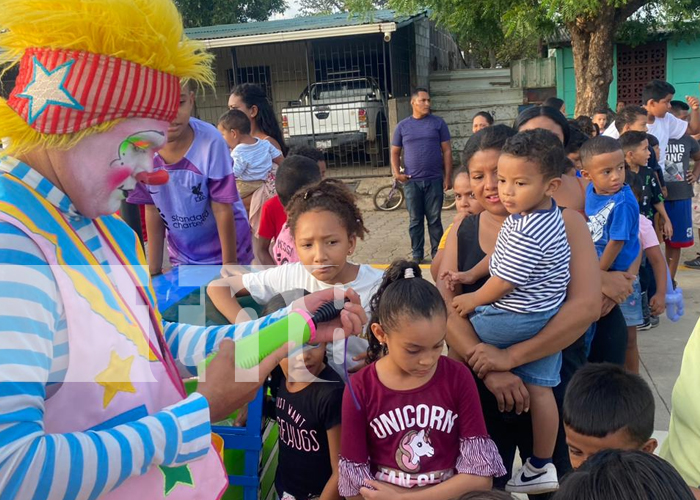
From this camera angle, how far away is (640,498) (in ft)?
3.40

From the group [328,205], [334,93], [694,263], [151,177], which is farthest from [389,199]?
[151,177]

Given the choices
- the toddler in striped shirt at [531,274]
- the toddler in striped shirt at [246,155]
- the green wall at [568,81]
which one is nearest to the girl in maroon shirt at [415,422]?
the toddler in striped shirt at [531,274]

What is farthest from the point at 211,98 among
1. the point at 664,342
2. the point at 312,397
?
the point at 312,397

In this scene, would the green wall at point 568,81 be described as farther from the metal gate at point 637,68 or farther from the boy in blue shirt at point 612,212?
the boy in blue shirt at point 612,212

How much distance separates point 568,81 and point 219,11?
12482 mm

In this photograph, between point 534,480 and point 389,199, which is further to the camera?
point 389,199

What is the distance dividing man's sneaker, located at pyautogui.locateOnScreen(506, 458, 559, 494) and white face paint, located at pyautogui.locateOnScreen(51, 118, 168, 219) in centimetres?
182

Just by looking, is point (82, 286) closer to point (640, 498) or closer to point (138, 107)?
point (138, 107)

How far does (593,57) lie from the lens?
10859mm

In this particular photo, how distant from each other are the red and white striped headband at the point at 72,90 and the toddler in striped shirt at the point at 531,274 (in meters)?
1.38

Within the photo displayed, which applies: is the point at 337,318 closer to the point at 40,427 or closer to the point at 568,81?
the point at 40,427

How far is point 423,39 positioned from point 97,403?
16.7m

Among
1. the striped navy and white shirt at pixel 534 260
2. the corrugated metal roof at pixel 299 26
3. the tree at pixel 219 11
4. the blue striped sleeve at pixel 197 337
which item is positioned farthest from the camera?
the tree at pixel 219 11

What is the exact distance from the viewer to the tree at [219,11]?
810 inches
